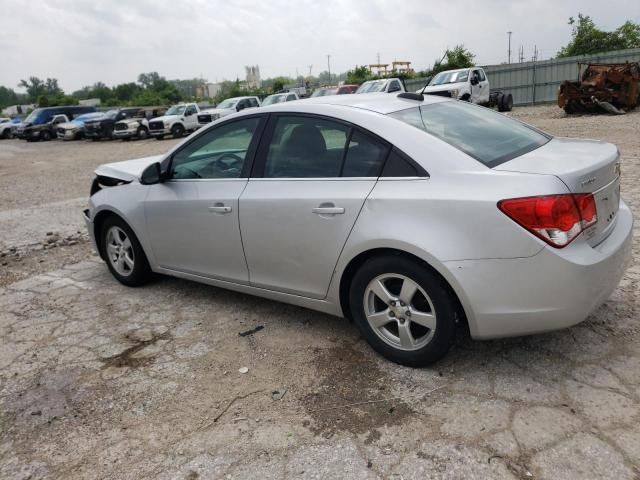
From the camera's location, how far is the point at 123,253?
4.88 metres

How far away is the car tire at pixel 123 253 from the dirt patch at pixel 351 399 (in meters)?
2.15

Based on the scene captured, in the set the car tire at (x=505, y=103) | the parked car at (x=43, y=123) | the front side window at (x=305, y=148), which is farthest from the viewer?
the parked car at (x=43, y=123)

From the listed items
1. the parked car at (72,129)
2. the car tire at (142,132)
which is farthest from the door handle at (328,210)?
the parked car at (72,129)

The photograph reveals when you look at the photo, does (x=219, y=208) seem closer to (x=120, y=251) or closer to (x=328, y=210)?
(x=328, y=210)

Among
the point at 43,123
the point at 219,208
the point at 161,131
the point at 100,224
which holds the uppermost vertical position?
the point at 219,208

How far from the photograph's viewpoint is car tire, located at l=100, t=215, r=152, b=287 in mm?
4723

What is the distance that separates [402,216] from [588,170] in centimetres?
99

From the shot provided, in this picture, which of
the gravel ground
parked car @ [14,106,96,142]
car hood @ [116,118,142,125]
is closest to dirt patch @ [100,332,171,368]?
the gravel ground

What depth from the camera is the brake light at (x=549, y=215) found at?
2582mm

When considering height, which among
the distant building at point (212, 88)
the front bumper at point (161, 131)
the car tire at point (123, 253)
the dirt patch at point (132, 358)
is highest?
the distant building at point (212, 88)

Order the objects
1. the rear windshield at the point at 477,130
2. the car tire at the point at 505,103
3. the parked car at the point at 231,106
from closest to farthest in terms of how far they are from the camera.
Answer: the rear windshield at the point at 477,130
the car tire at the point at 505,103
the parked car at the point at 231,106

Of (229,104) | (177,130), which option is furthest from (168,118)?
Result: (229,104)

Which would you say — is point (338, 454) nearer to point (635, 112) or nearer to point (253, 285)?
point (253, 285)

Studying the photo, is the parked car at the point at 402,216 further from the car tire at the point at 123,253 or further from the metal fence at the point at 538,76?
the metal fence at the point at 538,76
